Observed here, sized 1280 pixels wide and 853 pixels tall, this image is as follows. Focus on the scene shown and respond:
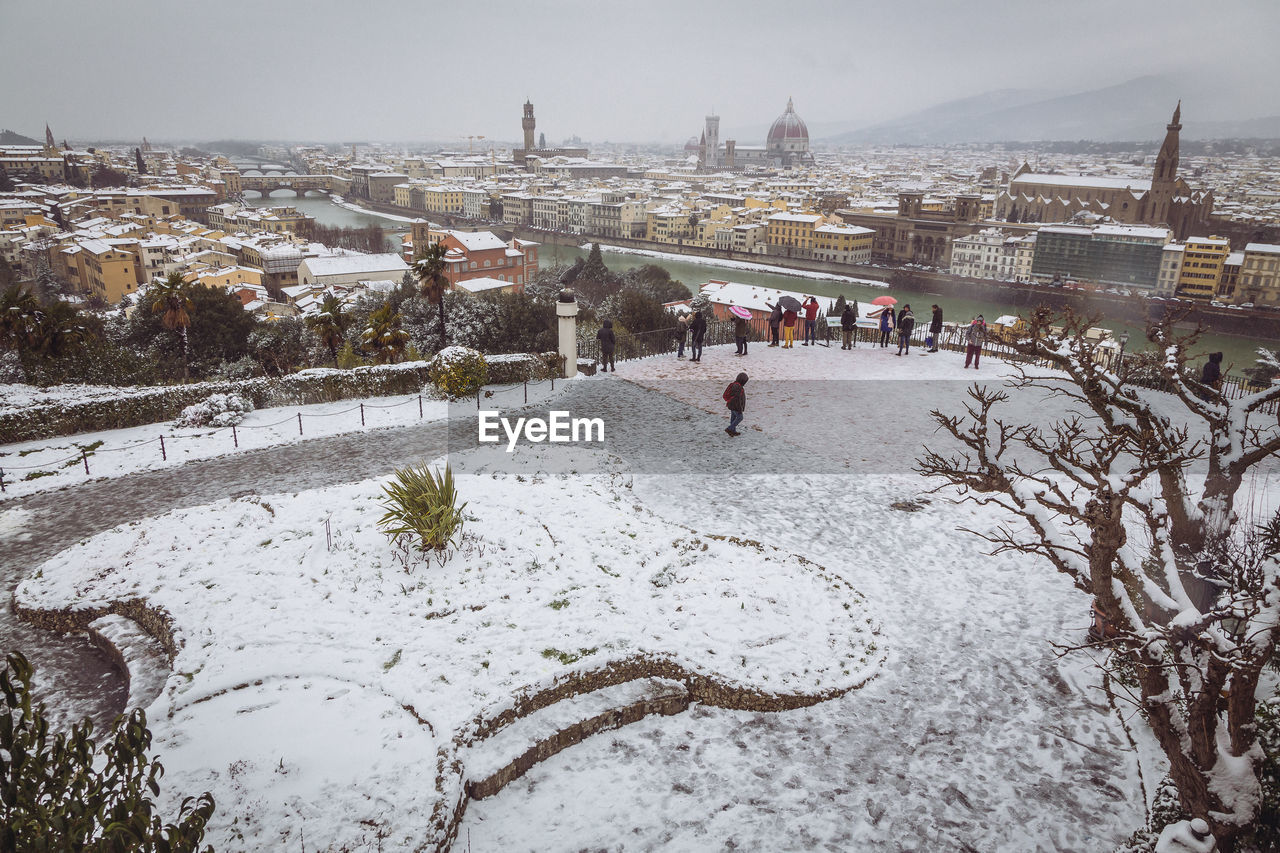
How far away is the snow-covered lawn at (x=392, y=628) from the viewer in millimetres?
4023

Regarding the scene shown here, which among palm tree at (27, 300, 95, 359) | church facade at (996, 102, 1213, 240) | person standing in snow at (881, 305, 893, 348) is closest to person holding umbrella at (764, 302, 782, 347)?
person standing in snow at (881, 305, 893, 348)

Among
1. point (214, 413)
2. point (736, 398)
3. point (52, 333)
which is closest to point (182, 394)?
point (214, 413)

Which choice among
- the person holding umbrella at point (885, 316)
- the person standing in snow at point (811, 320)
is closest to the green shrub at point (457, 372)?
the person standing in snow at point (811, 320)

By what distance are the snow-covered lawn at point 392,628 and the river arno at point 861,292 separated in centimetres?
4074

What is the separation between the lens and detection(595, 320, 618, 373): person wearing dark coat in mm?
12250

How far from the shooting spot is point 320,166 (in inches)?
5837

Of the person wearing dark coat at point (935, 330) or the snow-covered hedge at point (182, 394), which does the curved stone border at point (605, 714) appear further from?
the person wearing dark coat at point (935, 330)

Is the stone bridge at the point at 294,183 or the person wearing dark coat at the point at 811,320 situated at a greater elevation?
the stone bridge at the point at 294,183

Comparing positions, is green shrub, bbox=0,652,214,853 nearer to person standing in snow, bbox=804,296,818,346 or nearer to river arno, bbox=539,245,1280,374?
person standing in snow, bbox=804,296,818,346

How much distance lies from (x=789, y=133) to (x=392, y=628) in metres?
207

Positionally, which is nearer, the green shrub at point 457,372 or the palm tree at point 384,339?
the green shrub at point 457,372

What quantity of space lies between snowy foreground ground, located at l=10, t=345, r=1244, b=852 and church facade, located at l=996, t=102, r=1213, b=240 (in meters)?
62.7

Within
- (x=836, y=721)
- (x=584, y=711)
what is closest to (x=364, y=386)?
(x=584, y=711)

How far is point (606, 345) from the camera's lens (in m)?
12.4
